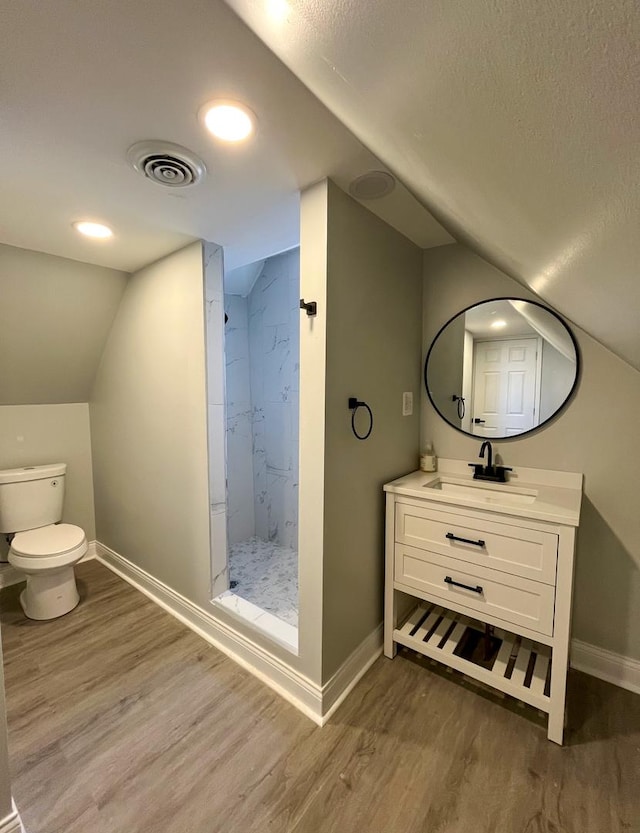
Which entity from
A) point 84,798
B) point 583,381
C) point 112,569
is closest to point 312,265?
point 583,381

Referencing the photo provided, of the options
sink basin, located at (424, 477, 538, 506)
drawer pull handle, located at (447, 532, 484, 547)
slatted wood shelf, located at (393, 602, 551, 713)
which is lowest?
slatted wood shelf, located at (393, 602, 551, 713)

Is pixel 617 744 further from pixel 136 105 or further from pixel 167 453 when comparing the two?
pixel 136 105

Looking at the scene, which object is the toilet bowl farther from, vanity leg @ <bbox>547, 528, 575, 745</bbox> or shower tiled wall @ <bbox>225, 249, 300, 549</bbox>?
vanity leg @ <bbox>547, 528, 575, 745</bbox>

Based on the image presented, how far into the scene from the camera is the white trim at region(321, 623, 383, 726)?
1.57 m

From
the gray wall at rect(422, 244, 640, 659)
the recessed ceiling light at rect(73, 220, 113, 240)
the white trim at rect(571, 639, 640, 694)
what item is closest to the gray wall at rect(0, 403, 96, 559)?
the recessed ceiling light at rect(73, 220, 113, 240)

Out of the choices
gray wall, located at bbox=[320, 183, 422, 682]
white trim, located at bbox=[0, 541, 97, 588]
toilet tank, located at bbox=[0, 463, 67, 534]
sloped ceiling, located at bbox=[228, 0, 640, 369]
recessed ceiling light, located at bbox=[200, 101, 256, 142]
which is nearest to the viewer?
sloped ceiling, located at bbox=[228, 0, 640, 369]

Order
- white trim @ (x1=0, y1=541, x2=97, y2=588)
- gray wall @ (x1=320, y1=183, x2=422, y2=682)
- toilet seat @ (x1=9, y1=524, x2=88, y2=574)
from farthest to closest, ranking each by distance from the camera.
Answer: white trim @ (x1=0, y1=541, x2=97, y2=588), toilet seat @ (x1=9, y1=524, x2=88, y2=574), gray wall @ (x1=320, y1=183, x2=422, y2=682)

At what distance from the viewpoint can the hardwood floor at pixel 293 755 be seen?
3.97ft

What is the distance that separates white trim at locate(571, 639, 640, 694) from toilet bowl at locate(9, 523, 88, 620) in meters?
2.80

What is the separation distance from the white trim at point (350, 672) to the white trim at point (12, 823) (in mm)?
1020

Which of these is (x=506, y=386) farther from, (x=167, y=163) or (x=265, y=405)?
(x=265, y=405)

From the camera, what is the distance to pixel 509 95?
0.37m

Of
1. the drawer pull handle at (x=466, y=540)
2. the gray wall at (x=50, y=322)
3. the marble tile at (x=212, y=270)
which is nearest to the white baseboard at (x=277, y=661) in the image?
the drawer pull handle at (x=466, y=540)

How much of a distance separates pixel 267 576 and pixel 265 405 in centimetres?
134
